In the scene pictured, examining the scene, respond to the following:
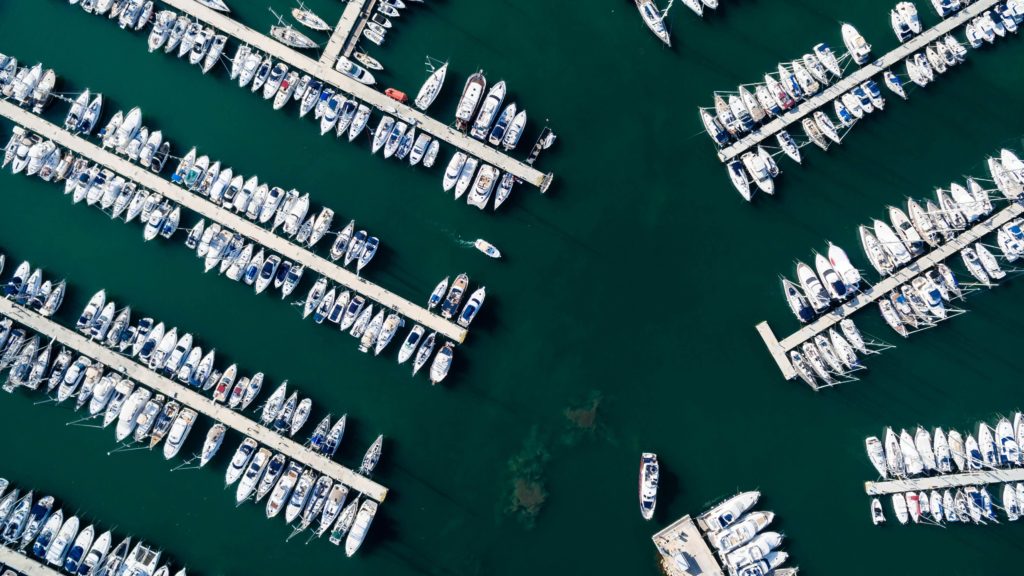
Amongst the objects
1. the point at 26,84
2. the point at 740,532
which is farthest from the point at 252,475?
the point at 740,532

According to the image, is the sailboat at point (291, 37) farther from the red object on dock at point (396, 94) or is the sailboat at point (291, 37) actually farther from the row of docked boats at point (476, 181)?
the row of docked boats at point (476, 181)

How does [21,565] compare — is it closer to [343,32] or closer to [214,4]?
[214,4]

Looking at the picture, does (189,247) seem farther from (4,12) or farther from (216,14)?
(4,12)

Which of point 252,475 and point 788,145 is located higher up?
point 788,145

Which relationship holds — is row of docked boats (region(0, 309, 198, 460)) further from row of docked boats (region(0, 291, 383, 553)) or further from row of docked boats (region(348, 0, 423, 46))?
row of docked boats (region(348, 0, 423, 46))

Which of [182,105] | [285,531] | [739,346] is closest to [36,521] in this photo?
[285,531]

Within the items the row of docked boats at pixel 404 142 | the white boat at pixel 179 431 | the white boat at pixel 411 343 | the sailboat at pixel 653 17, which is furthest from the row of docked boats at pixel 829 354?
the white boat at pixel 179 431
